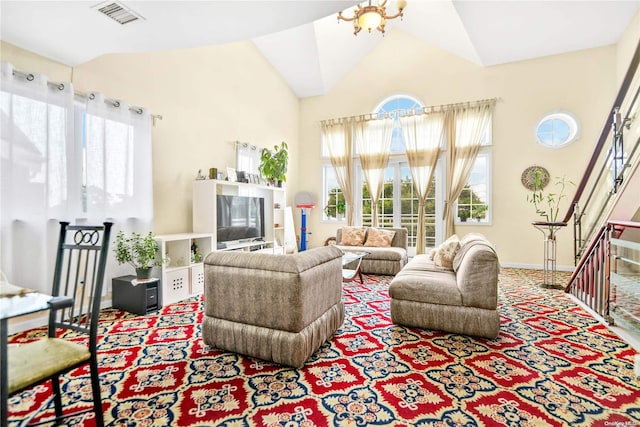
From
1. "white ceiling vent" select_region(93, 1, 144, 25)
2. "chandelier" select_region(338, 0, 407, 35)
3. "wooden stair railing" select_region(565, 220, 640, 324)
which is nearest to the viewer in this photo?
"white ceiling vent" select_region(93, 1, 144, 25)

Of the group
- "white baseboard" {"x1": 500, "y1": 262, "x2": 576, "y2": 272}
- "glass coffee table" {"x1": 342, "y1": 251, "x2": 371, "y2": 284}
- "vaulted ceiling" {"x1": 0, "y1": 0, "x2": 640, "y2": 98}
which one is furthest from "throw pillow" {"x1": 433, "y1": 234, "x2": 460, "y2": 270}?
"white baseboard" {"x1": 500, "y1": 262, "x2": 576, "y2": 272}

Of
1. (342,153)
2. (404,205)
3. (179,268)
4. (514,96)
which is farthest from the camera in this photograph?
(342,153)

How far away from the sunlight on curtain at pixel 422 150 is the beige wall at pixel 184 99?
3050 millimetres

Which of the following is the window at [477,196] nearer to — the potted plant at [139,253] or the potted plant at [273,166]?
the potted plant at [273,166]

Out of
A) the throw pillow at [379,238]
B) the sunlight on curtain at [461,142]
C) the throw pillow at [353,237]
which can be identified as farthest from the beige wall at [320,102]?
the throw pillow at [379,238]

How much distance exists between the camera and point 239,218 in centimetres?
482

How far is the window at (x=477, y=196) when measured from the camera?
6016 millimetres

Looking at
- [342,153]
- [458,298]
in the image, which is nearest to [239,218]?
[342,153]

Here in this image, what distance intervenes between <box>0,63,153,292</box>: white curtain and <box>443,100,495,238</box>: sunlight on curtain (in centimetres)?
536

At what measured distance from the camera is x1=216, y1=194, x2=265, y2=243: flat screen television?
4.43 m

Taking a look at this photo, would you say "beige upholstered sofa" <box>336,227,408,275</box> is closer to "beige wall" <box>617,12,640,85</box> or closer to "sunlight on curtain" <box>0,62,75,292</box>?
"sunlight on curtain" <box>0,62,75,292</box>

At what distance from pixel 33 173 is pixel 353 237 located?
4.32m

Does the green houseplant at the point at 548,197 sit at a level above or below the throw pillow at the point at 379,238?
above

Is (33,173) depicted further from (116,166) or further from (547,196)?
(547,196)
